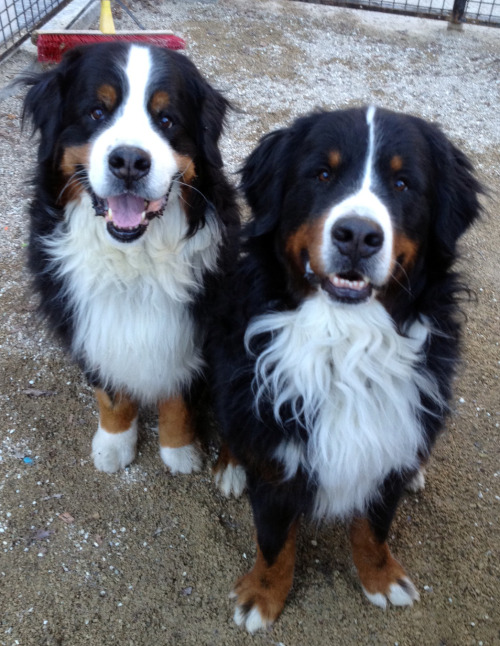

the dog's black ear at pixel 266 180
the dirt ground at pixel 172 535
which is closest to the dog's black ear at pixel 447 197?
the dirt ground at pixel 172 535

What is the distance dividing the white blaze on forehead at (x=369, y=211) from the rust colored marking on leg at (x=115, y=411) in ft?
3.79

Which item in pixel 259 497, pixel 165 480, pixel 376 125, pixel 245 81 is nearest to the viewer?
pixel 376 125

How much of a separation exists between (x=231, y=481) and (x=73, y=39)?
316 centimetres

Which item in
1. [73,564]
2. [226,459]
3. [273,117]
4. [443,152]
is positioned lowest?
[73,564]

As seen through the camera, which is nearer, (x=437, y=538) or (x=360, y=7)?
(x=437, y=538)

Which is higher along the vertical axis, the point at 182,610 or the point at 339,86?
the point at 339,86

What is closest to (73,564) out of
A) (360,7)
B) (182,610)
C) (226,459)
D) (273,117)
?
(182,610)

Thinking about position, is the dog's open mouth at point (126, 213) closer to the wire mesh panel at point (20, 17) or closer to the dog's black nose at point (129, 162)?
the dog's black nose at point (129, 162)

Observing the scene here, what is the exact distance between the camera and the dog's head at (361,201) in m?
1.54

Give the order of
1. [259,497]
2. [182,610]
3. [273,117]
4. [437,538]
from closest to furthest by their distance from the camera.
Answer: [259,497]
[182,610]
[437,538]
[273,117]

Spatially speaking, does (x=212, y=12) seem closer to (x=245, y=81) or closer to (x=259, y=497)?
(x=245, y=81)

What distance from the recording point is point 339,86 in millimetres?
4887

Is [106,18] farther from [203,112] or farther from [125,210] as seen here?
[125,210]

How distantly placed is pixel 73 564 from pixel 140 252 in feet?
3.58
